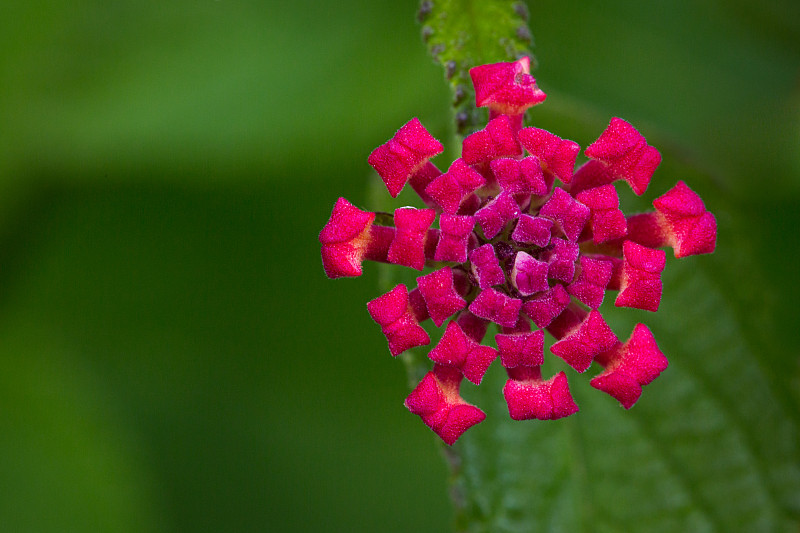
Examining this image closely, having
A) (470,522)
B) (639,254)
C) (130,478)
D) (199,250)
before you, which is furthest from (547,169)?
(130,478)

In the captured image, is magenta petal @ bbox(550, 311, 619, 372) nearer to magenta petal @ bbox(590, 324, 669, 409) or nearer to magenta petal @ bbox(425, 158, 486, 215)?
magenta petal @ bbox(590, 324, 669, 409)

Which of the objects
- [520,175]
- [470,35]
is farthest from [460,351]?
[470,35]

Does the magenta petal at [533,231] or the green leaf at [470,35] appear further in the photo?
the green leaf at [470,35]

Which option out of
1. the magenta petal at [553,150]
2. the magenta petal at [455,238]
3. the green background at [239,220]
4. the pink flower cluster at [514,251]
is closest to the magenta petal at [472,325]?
the pink flower cluster at [514,251]

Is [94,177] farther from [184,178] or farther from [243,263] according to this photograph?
[243,263]

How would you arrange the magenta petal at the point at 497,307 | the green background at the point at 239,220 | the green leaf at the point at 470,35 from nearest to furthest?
the magenta petal at the point at 497,307
the green leaf at the point at 470,35
the green background at the point at 239,220

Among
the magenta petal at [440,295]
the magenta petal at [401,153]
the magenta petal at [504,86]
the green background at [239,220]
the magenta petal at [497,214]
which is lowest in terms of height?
the green background at [239,220]

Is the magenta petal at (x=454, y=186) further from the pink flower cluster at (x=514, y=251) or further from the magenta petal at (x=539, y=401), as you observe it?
the magenta petal at (x=539, y=401)
